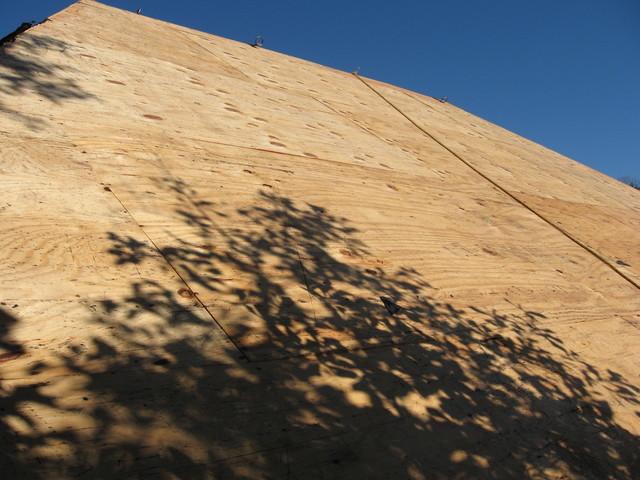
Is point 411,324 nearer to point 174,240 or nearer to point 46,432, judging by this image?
point 174,240

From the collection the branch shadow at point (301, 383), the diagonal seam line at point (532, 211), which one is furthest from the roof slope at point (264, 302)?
the diagonal seam line at point (532, 211)

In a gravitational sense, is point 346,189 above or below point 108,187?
above

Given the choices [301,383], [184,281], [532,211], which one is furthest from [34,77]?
[532,211]

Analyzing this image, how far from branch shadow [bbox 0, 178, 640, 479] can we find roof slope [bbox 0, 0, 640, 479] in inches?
0.5

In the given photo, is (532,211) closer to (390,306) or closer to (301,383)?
(390,306)

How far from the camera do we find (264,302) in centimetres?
360

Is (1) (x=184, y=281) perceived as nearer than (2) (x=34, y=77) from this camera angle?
Yes

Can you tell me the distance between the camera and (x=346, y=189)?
588cm

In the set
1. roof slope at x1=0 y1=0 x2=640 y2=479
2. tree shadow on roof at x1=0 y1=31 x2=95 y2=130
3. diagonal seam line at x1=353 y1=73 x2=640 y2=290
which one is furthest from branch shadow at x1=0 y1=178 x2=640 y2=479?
diagonal seam line at x1=353 y1=73 x2=640 y2=290

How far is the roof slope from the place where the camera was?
2.56 metres

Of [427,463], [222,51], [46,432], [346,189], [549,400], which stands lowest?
[46,432]

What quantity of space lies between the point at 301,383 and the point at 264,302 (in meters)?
0.76

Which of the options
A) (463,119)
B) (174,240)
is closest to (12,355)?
(174,240)

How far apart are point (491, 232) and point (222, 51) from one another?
6307 mm
